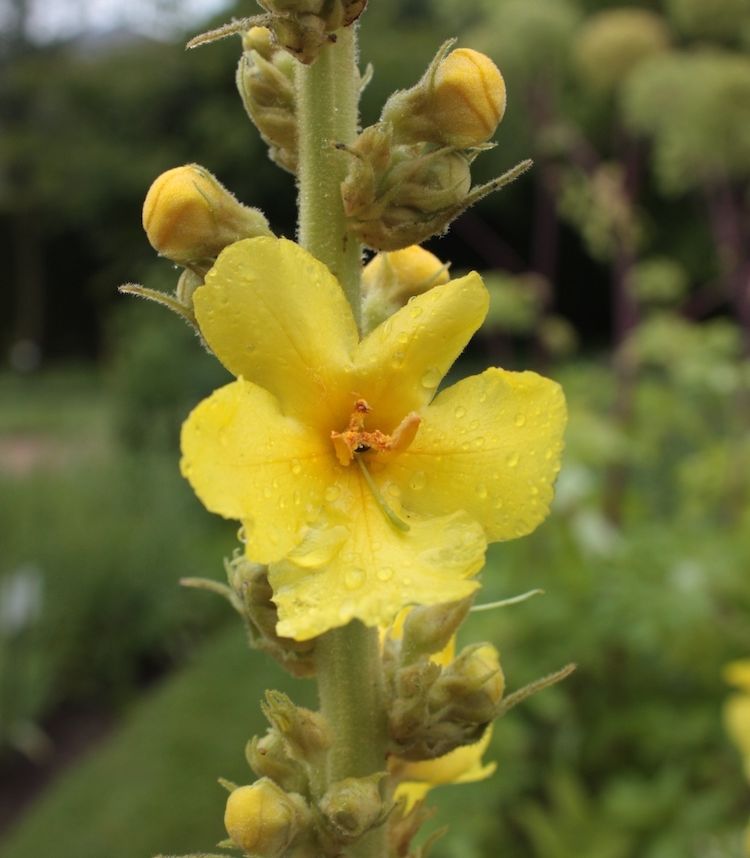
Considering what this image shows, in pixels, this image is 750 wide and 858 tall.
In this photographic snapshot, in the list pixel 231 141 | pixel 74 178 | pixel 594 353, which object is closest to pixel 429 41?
pixel 231 141

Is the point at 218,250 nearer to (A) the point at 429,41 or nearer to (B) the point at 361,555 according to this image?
(B) the point at 361,555

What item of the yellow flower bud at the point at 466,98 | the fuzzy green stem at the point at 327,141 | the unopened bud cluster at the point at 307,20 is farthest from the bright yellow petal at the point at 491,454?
the unopened bud cluster at the point at 307,20

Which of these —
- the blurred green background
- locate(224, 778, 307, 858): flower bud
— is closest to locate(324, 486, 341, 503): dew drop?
locate(224, 778, 307, 858): flower bud

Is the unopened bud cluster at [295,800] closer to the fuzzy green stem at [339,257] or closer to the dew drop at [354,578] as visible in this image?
the fuzzy green stem at [339,257]

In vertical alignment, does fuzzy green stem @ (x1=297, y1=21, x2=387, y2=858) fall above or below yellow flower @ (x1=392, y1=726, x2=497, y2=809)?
above

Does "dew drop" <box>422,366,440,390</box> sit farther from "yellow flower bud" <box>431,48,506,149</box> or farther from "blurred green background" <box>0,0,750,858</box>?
"blurred green background" <box>0,0,750,858</box>

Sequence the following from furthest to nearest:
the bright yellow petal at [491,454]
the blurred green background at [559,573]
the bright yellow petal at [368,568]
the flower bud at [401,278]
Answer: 1. the blurred green background at [559,573]
2. the flower bud at [401,278]
3. the bright yellow petal at [491,454]
4. the bright yellow petal at [368,568]

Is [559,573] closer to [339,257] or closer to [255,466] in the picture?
[339,257]

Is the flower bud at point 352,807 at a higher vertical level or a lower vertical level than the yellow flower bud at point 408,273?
lower
